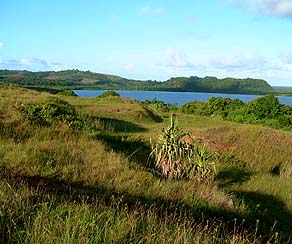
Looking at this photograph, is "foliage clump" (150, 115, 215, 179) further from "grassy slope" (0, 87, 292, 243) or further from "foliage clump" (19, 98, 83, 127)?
"foliage clump" (19, 98, 83, 127)

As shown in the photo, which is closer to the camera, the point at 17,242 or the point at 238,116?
the point at 17,242

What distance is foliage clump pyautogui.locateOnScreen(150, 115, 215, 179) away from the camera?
37.5ft

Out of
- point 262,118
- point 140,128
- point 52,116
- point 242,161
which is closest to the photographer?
point 52,116

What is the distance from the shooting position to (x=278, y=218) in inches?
389

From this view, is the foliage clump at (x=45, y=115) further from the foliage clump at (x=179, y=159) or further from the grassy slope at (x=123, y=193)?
the foliage clump at (x=179, y=159)

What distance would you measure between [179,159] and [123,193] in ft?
12.6

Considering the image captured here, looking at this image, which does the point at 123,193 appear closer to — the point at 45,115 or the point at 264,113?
the point at 45,115

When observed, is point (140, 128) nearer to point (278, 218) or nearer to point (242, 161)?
point (242, 161)

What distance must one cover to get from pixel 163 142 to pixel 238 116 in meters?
38.0

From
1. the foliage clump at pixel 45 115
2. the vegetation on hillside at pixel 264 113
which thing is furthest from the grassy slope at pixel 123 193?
the vegetation on hillside at pixel 264 113

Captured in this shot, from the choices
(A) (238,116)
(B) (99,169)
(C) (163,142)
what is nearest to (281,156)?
(C) (163,142)

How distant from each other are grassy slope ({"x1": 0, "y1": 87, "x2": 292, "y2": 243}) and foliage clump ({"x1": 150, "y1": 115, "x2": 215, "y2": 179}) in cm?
63

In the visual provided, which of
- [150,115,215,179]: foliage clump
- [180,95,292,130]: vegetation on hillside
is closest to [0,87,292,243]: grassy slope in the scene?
[150,115,215,179]: foliage clump

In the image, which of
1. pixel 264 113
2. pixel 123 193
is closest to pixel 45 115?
pixel 123 193
